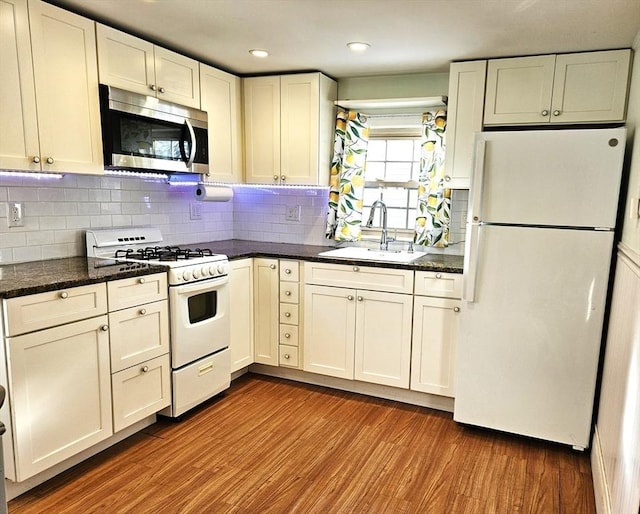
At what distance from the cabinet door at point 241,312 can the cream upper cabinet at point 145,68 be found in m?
1.14

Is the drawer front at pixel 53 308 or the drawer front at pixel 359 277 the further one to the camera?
the drawer front at pixel 359 277

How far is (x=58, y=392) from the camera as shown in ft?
6.89

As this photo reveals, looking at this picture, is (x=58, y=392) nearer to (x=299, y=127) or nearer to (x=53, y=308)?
(x=53, y=308)

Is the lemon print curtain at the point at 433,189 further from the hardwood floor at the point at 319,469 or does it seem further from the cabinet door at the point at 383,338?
the hardwood floor at the point at 319,469

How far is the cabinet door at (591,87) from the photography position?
2.66 meters

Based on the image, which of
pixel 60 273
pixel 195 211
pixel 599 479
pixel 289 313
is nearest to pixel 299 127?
pixel 195 211

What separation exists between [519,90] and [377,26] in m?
1.01

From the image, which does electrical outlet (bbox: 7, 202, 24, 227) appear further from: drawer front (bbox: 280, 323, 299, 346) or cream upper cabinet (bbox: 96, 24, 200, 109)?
drawer front (bbox: 280, 323, 299, 346)

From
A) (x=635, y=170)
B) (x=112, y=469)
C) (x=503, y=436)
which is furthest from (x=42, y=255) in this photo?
(x=635, y=170)

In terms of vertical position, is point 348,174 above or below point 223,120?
below

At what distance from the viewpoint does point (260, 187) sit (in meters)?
3.97

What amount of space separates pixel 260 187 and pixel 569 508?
2.98m

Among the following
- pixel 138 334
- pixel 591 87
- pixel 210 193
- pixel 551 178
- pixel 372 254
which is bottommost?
pixel 138 334

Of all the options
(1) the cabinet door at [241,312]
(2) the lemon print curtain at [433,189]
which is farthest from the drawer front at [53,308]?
(2) the lemon print curtain at [433,189]
